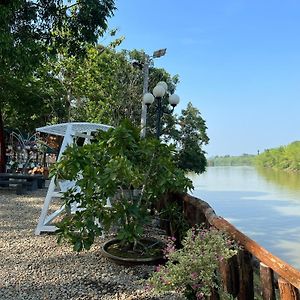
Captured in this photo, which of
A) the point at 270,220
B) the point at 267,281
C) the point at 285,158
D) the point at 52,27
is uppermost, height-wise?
the point at 52,27

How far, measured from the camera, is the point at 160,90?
22.1ft

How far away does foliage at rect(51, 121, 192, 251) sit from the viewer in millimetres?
3035

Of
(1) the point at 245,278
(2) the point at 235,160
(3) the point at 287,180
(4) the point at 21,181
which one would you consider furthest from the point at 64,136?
(2) the point at 235,160

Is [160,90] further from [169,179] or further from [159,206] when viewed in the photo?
[169,179]

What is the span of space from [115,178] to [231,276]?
4.15 feet

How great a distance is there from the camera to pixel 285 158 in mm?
56406

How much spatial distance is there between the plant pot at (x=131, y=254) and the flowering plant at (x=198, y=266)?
966 millimetres

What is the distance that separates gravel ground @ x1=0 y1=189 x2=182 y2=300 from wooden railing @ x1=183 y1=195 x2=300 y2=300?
0.57 m

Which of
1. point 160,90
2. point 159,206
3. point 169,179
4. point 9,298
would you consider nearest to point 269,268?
point 169,179

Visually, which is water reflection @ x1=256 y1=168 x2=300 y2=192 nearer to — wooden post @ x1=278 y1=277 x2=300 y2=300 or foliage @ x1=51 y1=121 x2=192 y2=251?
foliage @ x1=51 y1=121 x2=192 y2=251

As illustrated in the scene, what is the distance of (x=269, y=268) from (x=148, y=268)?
1719 mm

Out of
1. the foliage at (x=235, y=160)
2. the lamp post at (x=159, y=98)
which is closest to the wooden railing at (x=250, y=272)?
the lamp post at (x=159, y=98)

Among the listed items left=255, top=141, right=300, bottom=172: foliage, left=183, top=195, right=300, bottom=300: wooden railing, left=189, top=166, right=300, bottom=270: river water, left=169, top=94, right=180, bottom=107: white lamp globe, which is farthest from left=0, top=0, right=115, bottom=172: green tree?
left=255, top=141, right=300, bottom=172: foliage

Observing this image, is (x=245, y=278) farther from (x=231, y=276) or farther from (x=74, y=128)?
(x=74, y=128)
